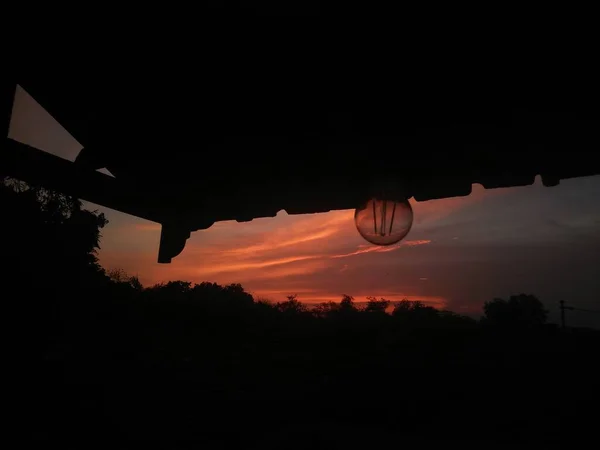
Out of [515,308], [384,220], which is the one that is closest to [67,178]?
[384,220]

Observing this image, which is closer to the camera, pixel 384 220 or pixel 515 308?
pixel 384 220

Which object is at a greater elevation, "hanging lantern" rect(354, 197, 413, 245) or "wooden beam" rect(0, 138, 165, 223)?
"wooden beam" rect(0, 138, 165, 223)

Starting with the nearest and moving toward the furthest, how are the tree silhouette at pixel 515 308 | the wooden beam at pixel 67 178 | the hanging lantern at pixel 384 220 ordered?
1. the wooden beam at pixel 67 178
2. the hanging lantern at pixel 384 220
3. the tree silhouette at pixel 515 308

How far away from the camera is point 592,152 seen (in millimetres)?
1763

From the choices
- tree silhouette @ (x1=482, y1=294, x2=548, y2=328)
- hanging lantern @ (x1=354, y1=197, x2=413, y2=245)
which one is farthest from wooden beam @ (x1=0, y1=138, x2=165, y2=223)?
tree silhouette @ (x1=482, y1=294, x2=548, y2=328)

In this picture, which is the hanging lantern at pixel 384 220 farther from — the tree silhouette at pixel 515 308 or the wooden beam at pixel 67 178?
the tree silhouette at pixel 515 308

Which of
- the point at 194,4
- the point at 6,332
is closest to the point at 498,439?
the point at 194,4

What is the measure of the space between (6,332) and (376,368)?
22.1 feet

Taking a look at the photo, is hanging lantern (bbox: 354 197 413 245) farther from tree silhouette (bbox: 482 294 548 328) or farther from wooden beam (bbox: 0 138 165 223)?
tree silhouette (bbox: 482 294 548 328)

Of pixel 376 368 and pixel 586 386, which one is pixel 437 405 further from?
pixel 586 386

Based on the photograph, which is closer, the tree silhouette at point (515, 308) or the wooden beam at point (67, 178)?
the wooden beam at point (67, 178)

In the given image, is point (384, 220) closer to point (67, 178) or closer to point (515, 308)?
point (67, 178)

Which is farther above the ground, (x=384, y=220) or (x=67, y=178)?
(x=67, y=178)

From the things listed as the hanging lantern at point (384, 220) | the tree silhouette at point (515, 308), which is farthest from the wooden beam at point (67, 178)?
the tree silhouette at point (515, 308)
